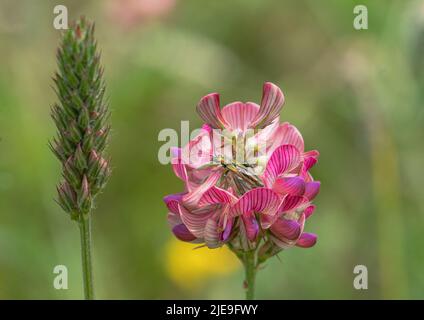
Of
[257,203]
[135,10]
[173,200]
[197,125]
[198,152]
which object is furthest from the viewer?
[197,125]

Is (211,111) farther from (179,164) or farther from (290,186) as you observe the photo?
(290,186)

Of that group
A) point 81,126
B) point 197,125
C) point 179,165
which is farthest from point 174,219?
point 197,125

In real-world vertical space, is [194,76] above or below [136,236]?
above

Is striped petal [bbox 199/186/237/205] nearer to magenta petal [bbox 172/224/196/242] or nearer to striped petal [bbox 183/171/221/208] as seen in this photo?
striped petal [bbox 183/171/221/208]

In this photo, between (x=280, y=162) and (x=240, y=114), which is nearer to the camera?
(x=280, y=162)
